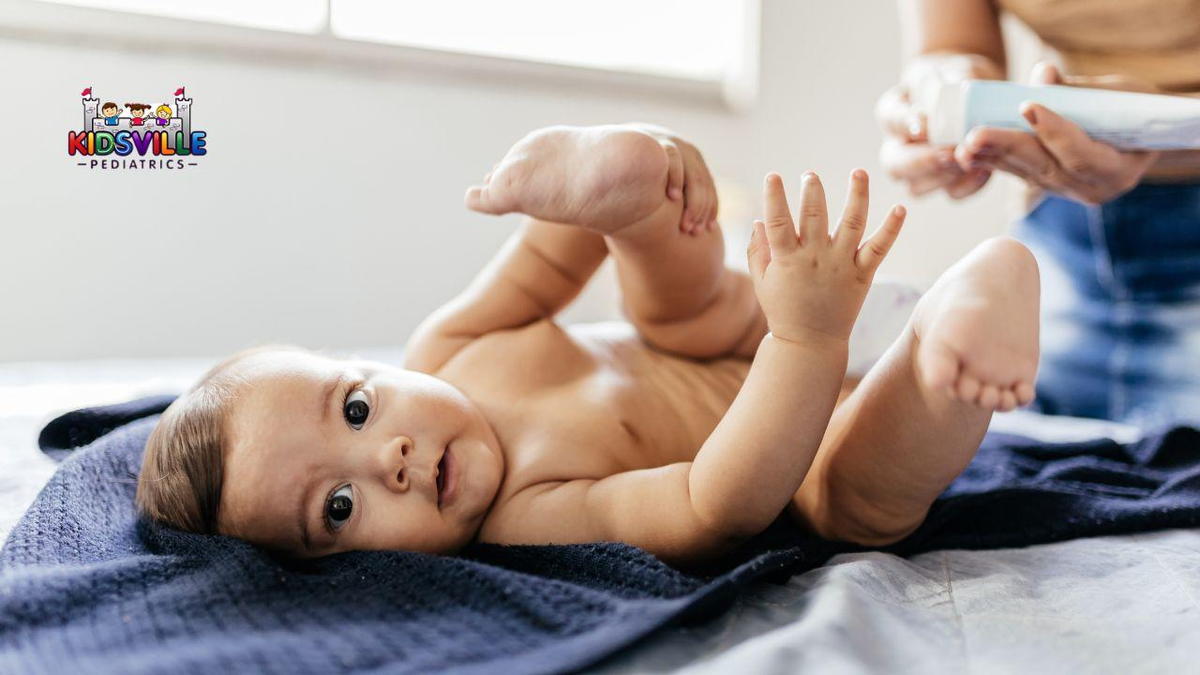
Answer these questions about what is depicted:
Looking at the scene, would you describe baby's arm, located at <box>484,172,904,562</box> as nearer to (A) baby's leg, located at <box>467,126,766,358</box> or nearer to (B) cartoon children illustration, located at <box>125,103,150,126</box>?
(A) baby's leg, located at <box>467,126,766,358</box>

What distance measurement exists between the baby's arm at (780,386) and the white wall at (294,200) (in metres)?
1.43

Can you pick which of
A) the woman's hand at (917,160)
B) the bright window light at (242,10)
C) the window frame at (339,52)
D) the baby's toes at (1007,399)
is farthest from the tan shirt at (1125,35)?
the bright window light at (242,10)

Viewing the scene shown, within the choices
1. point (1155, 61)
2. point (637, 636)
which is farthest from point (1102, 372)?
point (637, 636)

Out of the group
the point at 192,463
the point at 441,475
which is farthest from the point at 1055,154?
the point at 192,463

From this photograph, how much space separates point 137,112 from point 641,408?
1298 mm

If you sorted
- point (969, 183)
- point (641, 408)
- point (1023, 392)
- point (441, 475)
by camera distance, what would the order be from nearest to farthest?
point (1023, 392), point (441, 475), point (641, 408), point (969, 183)

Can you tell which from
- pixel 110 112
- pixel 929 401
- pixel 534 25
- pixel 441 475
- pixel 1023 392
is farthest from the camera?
pixel 534 25

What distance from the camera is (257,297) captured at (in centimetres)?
192

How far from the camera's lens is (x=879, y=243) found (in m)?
0.61

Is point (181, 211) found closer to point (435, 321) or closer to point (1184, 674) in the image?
point (435, 321)

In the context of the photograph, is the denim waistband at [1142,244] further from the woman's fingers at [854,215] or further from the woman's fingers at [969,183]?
the woman's fingers at [854,215]

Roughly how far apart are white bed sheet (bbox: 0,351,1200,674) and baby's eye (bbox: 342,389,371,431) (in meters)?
0.29

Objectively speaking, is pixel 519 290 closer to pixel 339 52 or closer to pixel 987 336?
pixel 987 336

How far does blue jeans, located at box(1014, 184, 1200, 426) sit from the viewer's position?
1.14 metres
